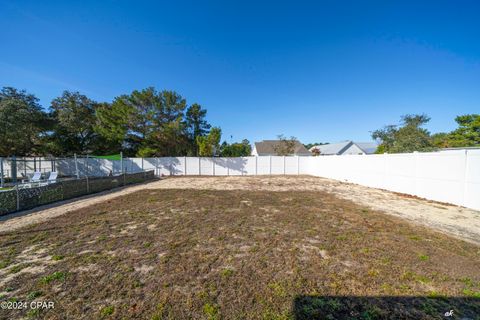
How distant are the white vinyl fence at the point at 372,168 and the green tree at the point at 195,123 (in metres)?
3.28

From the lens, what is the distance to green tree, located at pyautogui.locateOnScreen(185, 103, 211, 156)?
19.3m

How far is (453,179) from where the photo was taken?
20.9 feet

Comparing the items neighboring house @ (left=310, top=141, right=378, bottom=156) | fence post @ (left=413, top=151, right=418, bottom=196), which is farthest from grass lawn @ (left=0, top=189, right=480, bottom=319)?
neighboring house @ (left=310, top=141, right=378, bottom=156)

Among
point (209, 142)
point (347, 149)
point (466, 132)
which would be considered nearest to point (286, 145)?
point (209, 142)

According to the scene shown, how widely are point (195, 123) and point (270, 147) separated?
50.6 feet

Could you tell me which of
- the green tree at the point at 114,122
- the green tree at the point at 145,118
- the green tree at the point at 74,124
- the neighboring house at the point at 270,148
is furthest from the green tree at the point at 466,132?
the green tree at the point at 74,124

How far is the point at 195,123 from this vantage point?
782 inches

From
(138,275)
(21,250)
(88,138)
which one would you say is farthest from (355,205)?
(88,138)

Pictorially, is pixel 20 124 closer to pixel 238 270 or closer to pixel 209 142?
pixel 209 142

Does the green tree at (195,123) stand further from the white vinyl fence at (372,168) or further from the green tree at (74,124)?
the green tree at (74,124)

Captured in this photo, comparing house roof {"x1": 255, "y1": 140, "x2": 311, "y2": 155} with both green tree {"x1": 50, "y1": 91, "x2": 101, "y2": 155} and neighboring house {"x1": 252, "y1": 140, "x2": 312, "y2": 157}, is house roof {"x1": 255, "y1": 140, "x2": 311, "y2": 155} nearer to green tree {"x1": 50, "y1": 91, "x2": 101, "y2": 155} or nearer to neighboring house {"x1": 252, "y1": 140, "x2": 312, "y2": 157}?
neighboring house {"x1": 252, "y1": 140, "x2": 312, "y2": 157}

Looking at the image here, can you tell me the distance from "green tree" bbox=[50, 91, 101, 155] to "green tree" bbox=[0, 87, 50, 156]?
1.14 m

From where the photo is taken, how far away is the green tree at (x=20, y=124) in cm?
1334

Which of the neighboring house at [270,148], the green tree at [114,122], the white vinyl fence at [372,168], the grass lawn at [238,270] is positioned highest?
the green tree at [114,122]
